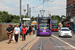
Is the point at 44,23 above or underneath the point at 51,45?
above

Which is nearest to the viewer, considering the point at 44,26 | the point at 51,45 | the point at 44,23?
the point at 51,45

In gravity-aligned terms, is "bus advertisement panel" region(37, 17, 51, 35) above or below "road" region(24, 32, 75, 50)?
above

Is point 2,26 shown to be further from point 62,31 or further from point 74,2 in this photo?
point 74,2

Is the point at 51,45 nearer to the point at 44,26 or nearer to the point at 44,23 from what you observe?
the point at 44,26

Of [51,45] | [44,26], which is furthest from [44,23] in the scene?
[51,45]

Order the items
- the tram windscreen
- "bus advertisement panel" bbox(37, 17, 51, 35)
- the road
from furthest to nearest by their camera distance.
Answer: the tram windscreen < "bus advertisement panel" bbox(37, 17, 51, 35) < the road

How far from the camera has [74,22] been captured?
39.0 meters

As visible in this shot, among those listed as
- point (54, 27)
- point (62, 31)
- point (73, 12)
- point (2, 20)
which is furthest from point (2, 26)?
point (2, 20)

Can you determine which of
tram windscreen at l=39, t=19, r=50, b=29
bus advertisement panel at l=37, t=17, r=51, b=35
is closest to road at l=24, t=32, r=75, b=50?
bus advertisement panel at l=37, t=17, r=51, b=35

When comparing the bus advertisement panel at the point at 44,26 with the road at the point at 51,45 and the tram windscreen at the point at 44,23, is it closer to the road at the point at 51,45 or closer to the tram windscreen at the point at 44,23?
the tram windscreen at the point at 44,23

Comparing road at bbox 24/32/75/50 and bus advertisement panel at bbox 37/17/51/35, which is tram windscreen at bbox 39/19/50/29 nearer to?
bus advertisement panel at bbox 37/17/51/35

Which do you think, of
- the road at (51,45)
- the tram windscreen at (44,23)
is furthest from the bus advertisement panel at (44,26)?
the road at (51,45)

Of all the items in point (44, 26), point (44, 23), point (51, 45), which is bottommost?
point (51, 45)

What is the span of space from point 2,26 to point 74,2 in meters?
98.6
